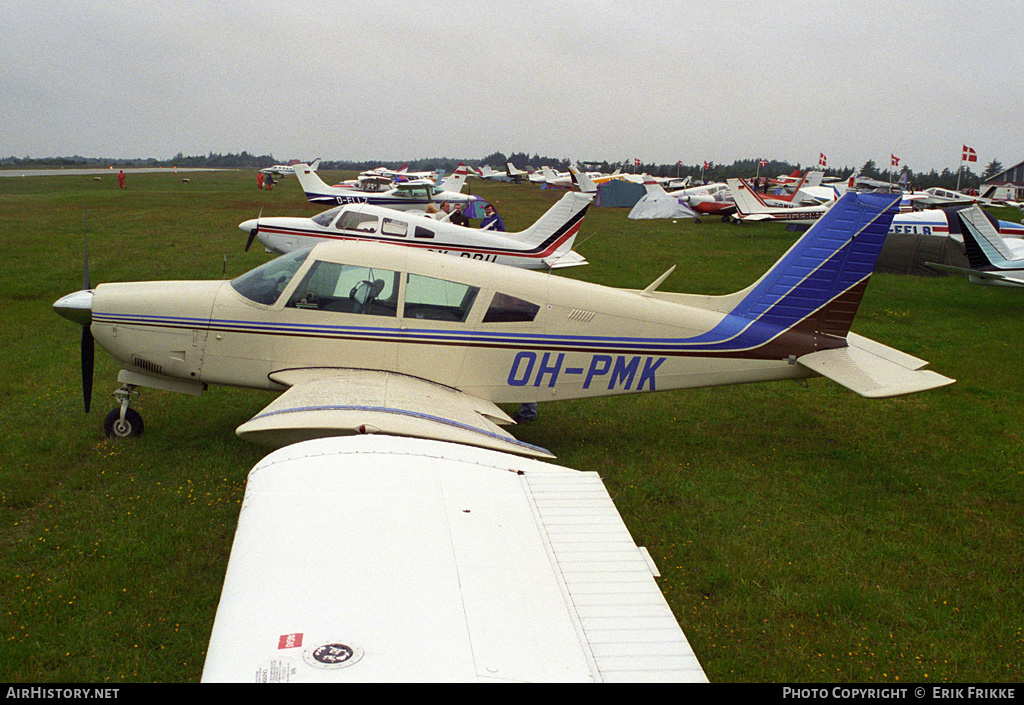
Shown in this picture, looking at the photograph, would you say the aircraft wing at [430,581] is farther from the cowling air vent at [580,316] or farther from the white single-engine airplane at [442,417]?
the cowling air vent at [580,316]

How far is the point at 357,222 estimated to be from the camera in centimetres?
1638

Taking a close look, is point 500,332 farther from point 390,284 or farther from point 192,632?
point 192,632

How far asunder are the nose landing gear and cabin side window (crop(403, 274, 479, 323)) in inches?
122

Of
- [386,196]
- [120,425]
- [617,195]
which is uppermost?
[617,195]

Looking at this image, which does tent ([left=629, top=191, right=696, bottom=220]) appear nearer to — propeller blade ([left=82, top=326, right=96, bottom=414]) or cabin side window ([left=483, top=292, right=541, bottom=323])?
cabin side window ([left=483, top=292, right=541, bottom=323])

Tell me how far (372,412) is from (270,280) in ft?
7.86

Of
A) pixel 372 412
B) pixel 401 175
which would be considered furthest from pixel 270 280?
pixel 401 175

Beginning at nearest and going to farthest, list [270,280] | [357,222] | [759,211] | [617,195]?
[270,280] < [357,222] < [759,211] < [617,195]

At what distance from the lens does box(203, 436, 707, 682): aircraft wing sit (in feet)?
6.42

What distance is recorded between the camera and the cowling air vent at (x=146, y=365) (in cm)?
678

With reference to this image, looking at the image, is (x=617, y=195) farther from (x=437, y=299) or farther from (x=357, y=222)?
(x=437, y=299)

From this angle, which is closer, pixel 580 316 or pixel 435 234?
pixel 580 316

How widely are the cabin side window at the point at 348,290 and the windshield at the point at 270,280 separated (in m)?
0.18

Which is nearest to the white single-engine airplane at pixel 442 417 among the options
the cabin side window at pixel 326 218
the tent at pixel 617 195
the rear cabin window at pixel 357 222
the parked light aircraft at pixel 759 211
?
the rear cabin window at pixel 357 222
